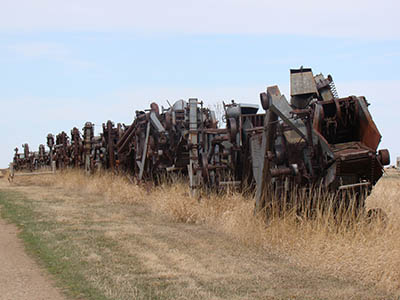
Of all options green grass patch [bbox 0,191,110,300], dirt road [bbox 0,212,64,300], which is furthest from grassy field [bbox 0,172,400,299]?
dirt road [bbox 0,212,64,300]

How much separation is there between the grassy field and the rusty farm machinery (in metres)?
0.61

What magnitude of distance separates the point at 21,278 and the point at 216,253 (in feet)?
8.93

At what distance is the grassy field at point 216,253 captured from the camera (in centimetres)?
667

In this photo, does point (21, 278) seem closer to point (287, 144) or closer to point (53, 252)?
point (53, 252)

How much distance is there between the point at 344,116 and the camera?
9023 millimetres

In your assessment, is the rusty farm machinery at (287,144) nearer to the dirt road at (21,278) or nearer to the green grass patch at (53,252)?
the green grass patch at (53,252)

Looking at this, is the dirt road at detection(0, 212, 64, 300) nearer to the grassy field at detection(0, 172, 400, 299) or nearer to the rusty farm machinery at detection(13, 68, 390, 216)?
the grassy field at detection(0, 172, 400, 299)

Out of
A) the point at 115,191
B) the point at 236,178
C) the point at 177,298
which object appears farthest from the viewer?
the point at 115,191

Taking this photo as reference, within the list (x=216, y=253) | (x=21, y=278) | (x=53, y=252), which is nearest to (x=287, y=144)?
(x=216, y=253)

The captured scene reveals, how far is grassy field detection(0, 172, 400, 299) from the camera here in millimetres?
6668

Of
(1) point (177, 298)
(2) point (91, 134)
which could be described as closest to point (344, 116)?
(1) point (177, 298)

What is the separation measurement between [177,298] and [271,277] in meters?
1.37

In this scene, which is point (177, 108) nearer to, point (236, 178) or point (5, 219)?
point (236, 178)

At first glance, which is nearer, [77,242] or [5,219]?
[77,242]
